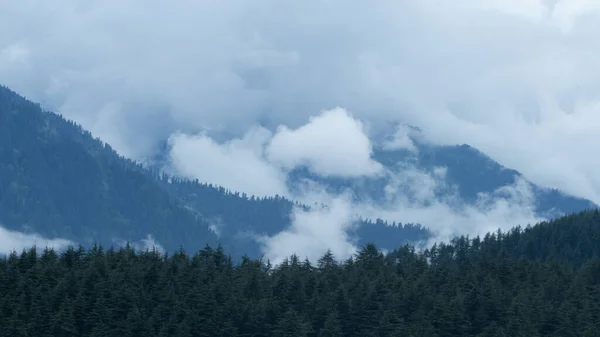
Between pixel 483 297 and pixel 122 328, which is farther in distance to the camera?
pixel 483 297

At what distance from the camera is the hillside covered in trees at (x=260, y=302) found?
152750mm

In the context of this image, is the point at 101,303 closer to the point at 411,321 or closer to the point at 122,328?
the point at 122,328

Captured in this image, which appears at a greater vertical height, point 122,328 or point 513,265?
point 513,265

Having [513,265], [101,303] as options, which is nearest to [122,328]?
[101,303]

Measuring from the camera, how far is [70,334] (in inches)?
5856

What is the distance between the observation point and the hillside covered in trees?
153m

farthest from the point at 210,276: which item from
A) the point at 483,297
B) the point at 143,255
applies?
the point at 483,297

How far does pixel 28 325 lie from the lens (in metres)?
146

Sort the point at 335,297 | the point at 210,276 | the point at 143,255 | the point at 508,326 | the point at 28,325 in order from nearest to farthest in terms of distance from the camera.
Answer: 1. the point at 28,325
2. the point at 508,326
3. the point at 335,297
4. the point at 210,276
5. the point at 143,255

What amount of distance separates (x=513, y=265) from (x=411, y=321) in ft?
142

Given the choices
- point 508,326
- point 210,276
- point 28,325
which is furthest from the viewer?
point 210,276

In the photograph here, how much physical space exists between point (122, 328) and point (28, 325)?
12.7 m

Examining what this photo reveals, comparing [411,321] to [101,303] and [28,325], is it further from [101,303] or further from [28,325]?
[28,325]

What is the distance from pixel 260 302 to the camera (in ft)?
530
